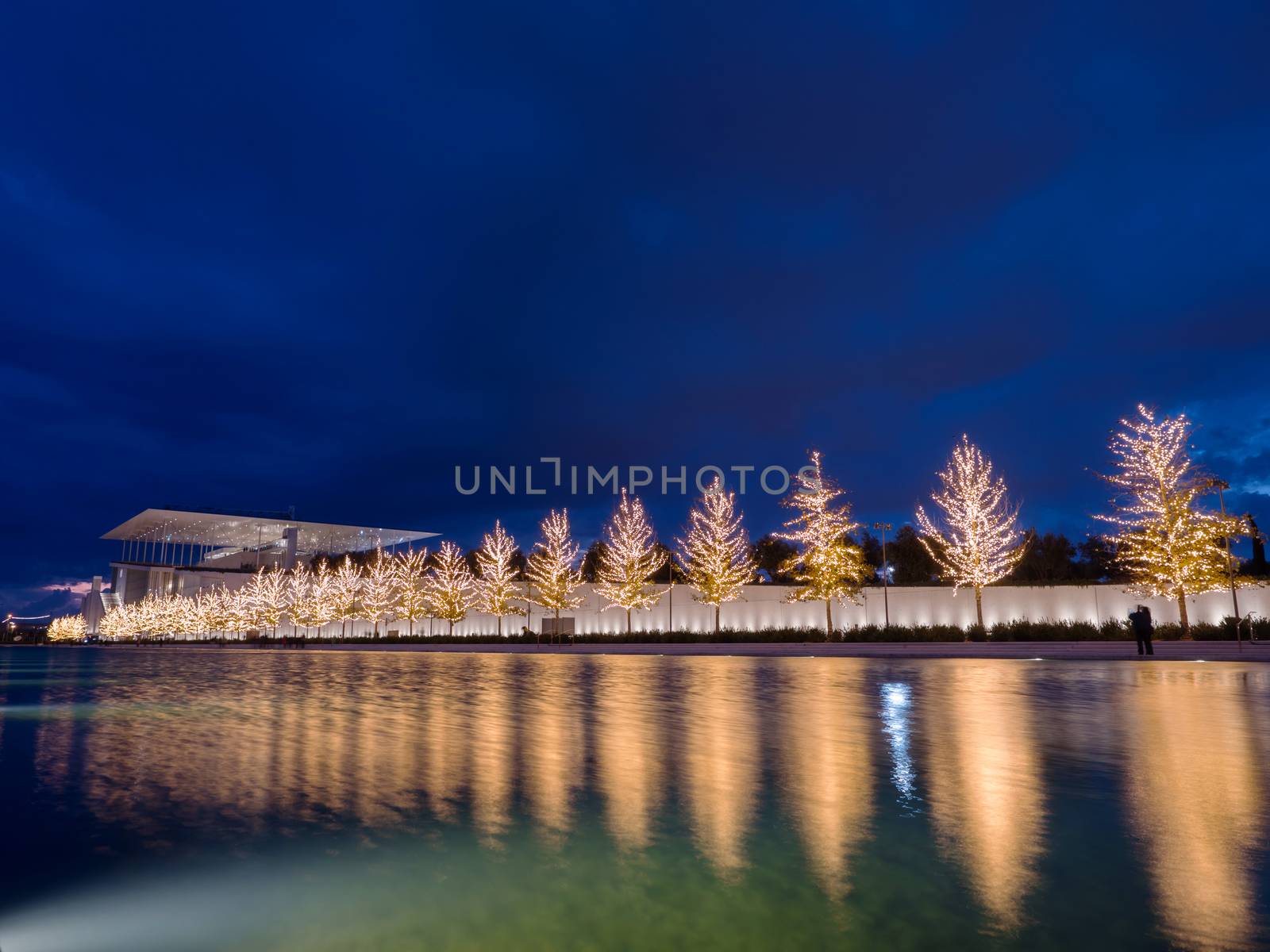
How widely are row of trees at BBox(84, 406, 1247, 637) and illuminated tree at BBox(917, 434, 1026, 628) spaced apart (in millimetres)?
78

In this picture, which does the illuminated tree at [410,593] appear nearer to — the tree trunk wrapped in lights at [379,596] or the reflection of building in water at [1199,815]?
the tree trunk wrapped in lights at [379,596]

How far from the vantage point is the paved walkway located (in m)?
24.6

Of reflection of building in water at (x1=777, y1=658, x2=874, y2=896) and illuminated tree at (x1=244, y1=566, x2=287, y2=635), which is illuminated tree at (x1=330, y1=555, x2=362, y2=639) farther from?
reflection of building in water at (x1=777, y1=658, x2=874, y2=896)

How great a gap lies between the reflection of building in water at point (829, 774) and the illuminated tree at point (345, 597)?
2188 inches

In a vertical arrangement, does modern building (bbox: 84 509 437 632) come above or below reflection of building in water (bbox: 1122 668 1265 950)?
above

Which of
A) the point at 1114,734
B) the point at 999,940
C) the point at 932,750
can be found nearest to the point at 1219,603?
the point at 1114,734

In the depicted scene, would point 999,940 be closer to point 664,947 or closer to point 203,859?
point 664,947

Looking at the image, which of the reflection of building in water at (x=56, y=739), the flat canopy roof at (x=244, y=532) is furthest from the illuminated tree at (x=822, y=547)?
the flat canopy roof at (x=244, y=532)

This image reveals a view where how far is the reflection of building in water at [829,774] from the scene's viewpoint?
4.79 metres

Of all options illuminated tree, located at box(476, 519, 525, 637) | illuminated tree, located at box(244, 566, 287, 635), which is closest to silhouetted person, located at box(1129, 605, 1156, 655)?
illuminated tree, located at box(476, 519, 525, 637)

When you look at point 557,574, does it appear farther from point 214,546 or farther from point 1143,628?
point 214,546

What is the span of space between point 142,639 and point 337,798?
9731cm

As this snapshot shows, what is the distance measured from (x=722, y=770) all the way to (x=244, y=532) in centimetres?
9346

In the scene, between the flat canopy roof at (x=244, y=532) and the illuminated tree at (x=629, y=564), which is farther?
the flat canopy roof at (x=244, y=532)
